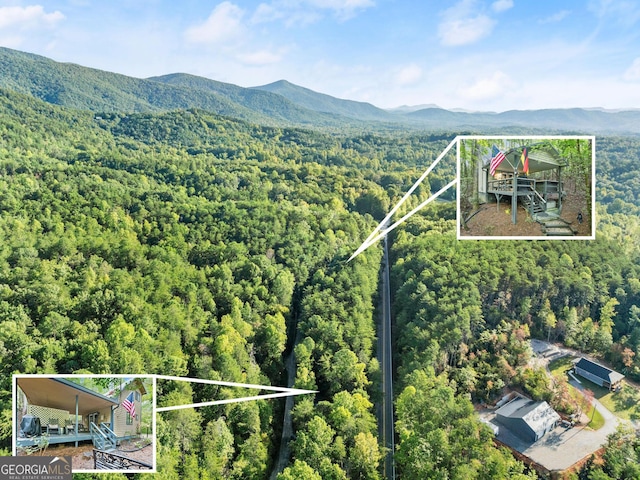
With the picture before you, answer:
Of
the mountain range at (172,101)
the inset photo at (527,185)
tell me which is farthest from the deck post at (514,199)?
the mountain range at (172,101)

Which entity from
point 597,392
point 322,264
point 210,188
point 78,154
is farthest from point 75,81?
point 597,392

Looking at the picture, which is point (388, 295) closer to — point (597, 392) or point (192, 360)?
point (597, 392)

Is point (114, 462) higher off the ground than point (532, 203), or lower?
lower

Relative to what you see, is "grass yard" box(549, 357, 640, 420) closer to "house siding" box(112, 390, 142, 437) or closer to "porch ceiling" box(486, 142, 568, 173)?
"porch ceiling" box(486, 142, 568, 173)

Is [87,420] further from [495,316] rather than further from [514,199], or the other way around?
[495,316]

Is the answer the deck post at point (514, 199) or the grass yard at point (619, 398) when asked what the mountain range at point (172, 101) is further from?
the deck post at point (514, 199)

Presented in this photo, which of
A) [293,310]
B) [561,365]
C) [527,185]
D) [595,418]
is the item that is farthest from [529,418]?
[293,310]
